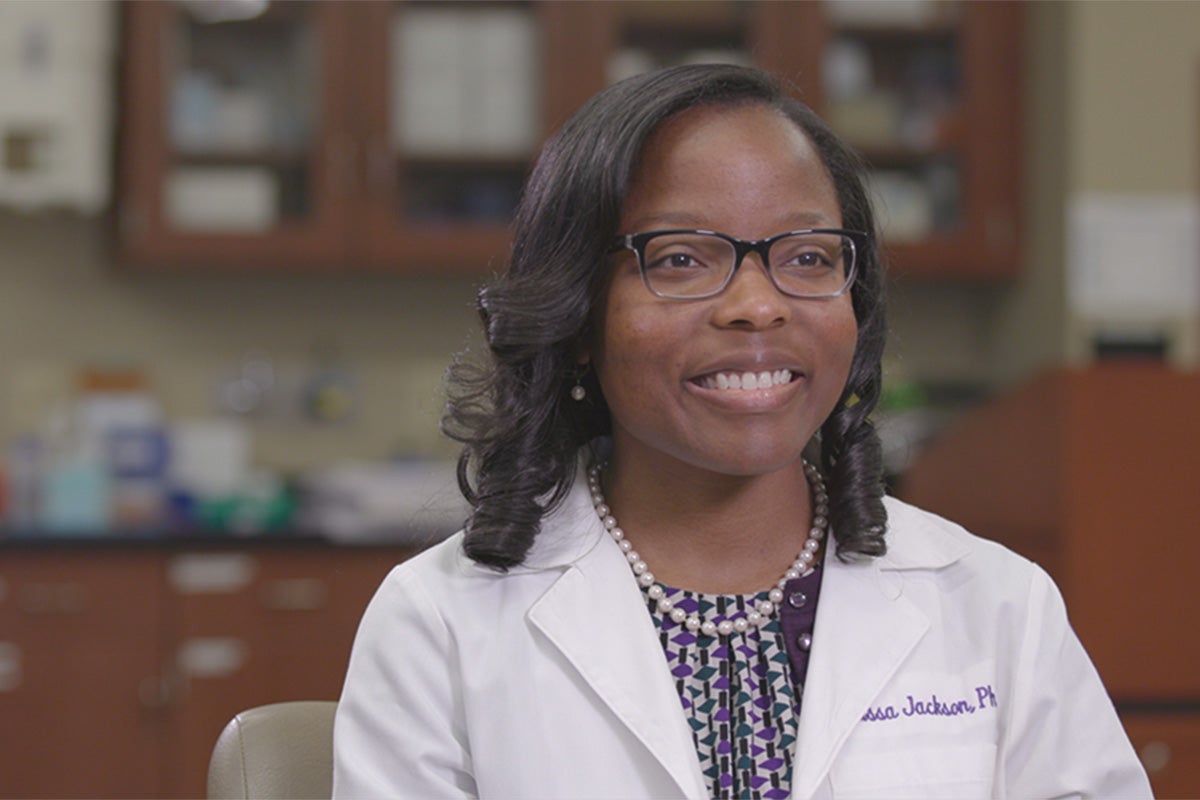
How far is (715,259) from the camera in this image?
1.24 metres

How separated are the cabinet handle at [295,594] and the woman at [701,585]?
2356 millimetres

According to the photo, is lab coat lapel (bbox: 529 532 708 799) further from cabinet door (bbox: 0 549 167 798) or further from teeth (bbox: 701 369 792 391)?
cabinet door (bbox: 0 549 167 798)

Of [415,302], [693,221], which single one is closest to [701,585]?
[693,221]

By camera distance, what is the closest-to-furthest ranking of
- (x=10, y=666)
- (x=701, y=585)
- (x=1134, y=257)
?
(x=701, y=585) < (x=10, y=666) < (x=1134, y=257)

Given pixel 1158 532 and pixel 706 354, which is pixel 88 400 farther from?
pixel 706 354

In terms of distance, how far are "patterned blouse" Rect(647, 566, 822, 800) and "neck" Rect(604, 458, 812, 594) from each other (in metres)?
0.02

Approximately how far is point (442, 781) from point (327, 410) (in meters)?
3.15

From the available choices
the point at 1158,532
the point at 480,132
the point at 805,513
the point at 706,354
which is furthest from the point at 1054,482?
the point at 480,132

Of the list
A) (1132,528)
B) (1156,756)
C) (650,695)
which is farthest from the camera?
(1132,528)

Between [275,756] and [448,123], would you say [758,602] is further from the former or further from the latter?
[448,123]

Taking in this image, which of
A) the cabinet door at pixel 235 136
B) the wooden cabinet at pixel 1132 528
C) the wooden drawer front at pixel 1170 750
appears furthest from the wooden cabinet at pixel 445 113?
the wooden drawer front at pixel 1170 750

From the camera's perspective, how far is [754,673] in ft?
4.17

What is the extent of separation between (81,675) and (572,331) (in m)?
2.56

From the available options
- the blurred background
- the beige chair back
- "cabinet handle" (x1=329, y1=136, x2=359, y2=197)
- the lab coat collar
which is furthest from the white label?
the beige chair back
